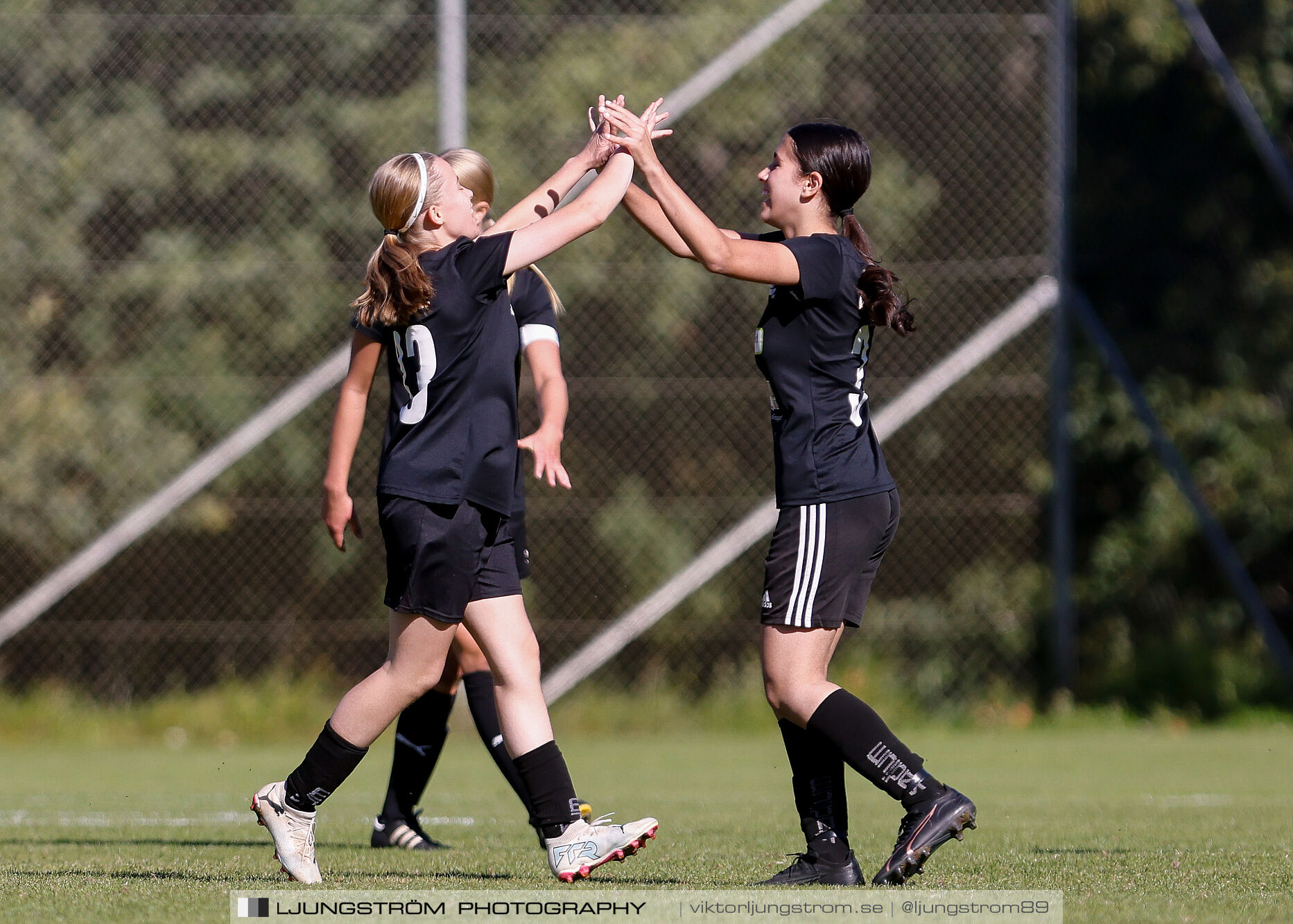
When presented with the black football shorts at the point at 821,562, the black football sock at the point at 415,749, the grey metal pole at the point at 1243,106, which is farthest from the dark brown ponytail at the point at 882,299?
the grey metal pole at the point at 1243,106

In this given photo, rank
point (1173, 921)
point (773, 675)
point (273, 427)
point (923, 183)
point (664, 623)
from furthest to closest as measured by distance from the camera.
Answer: point (923, 183) < point (664, 623) < point (273, 427) < point (773, 675) < point (1173, 921)

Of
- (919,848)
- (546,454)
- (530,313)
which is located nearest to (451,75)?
(530,313)

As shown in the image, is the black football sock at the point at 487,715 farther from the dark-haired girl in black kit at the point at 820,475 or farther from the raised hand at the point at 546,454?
the dark-haired girl in black kit at the point at 820,475

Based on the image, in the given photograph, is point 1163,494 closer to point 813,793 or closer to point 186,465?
point 186,465

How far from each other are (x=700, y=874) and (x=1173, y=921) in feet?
3.90

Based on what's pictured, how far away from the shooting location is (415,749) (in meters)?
4.86

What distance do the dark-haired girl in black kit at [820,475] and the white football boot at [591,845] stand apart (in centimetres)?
36

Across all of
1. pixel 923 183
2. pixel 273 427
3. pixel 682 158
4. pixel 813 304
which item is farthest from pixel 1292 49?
pixel 813 304

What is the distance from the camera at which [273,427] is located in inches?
368

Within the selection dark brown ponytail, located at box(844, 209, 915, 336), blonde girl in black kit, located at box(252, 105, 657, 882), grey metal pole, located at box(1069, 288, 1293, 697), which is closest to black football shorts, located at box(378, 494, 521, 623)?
blonde girl in black kit, located at box(252, 105, 657, 882)

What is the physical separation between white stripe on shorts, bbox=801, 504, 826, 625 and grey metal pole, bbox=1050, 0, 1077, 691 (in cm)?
652

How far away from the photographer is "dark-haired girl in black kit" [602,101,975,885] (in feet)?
11.9

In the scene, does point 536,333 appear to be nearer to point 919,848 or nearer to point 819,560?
point 819,560

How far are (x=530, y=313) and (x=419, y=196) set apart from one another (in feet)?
3.05
